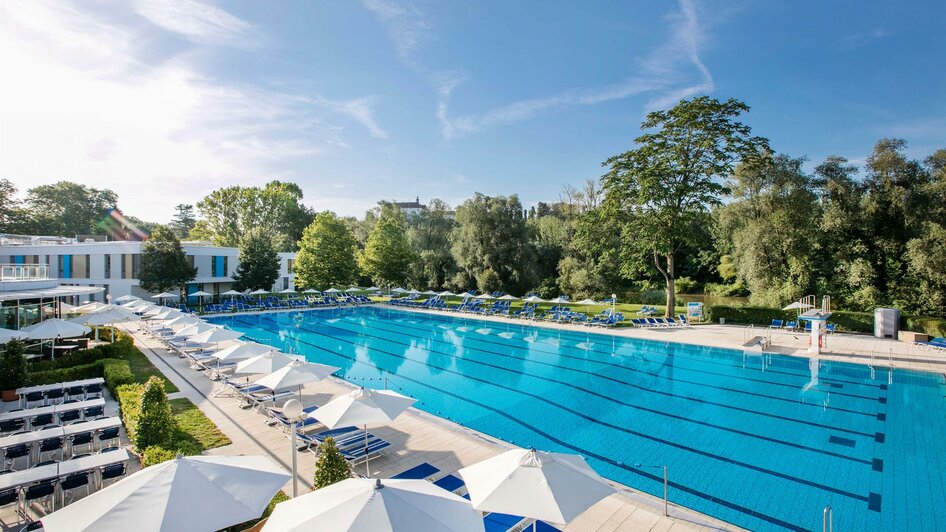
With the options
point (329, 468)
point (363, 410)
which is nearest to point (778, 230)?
point (363, 410)

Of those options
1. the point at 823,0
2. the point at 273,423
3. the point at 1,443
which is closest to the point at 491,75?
the point at 823,0

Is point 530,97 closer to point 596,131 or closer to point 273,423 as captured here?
point 596,131

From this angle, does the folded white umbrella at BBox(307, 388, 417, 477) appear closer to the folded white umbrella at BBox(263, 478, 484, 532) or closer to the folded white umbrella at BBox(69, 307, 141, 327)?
the folded white umbrella at BBox(263, 478, 484, 532)

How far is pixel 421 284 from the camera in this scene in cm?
3631

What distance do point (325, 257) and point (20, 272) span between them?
2094 cm

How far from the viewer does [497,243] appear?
32.9m

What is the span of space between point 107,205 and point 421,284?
45.5 metres

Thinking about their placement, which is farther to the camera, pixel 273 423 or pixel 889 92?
pixel 889 92

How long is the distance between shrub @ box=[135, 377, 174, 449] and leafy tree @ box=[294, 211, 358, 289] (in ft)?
90.6

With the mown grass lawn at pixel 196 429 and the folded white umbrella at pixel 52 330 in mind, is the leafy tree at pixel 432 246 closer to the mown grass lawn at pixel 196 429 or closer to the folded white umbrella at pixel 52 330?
the folded white umbrella at pixel 52 330

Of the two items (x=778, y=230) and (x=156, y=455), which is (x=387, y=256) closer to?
(x=778, y=230)

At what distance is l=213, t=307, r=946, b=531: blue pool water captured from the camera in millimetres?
6598

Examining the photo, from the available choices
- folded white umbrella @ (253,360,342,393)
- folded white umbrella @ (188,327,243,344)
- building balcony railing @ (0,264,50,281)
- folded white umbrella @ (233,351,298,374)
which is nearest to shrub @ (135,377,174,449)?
folded white umbrella @ (253,360,342,393)

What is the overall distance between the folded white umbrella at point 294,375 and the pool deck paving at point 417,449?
90 centimetres
